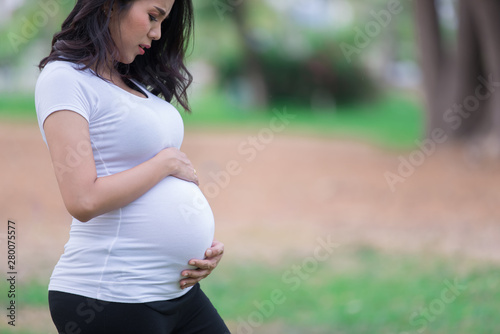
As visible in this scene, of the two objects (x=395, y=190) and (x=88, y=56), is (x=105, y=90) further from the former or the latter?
(x=395, y=190)

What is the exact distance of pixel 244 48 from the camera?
20672 mm

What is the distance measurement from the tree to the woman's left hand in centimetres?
797

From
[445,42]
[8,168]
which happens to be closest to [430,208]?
[445,42]

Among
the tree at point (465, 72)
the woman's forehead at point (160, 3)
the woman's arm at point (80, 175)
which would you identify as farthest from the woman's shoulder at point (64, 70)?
the tree at point (465, 72)

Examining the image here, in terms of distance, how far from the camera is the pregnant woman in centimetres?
158

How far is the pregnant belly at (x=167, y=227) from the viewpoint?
1688 millimetres

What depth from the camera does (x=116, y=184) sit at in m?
1.61

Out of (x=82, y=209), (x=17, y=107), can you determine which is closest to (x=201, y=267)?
(x=82, y=209)

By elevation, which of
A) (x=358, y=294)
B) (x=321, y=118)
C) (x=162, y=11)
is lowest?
(x=321, y=118)

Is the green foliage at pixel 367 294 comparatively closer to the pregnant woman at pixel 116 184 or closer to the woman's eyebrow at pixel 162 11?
the pregnant woman at pixel 116 184

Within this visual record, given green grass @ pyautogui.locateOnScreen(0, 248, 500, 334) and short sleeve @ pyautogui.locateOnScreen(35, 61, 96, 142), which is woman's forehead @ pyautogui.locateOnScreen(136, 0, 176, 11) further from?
green grass @ pyautogui.locateOnScreen(0, 248, 500, 334)

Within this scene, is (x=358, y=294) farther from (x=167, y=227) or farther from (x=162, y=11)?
(x=162, y=11)

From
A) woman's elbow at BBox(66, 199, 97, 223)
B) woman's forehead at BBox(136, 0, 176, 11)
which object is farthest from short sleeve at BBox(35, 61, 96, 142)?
woman's forehead at BBox(136, 0, 176, 11)

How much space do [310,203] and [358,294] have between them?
3.36 meters
